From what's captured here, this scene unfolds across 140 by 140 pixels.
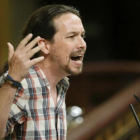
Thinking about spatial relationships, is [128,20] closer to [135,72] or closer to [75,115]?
[135,72]

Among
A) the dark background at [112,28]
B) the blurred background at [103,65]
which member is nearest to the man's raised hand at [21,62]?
the blurred background at [103,65]

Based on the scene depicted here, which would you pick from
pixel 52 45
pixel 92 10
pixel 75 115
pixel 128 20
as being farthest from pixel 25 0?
pixel 52 45

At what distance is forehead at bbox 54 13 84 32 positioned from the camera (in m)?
2.05

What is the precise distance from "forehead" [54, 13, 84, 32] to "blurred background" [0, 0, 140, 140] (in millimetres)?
1059

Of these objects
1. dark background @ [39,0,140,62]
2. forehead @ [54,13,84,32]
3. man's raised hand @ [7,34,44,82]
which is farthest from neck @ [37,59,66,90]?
dark background @ [39,0,140,62]

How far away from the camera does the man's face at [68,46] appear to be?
6.68 ft

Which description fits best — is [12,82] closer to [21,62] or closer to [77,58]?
[21,62]

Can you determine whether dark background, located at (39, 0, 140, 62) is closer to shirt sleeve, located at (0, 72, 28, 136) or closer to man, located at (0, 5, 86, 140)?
man, located at (0, 5, 86, 140)

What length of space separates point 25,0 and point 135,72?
5.43ft

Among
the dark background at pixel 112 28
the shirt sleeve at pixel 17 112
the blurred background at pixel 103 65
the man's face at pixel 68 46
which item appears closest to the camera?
the shirt sleeve at pixel 17 112

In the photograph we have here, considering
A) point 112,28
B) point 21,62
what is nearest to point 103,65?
point 112,28

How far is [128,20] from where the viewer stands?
6418 millimetres

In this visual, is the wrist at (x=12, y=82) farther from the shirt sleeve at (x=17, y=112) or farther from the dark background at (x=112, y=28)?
the dark background at (x=112, y=28)

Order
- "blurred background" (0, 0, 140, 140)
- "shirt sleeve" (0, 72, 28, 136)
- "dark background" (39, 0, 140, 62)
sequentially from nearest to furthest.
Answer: "shirt sleeve" (0, 72, 28, 136) → "blurred background" (0, 0, 140, 140) → "dark background" (39, 0, 140, 62)
